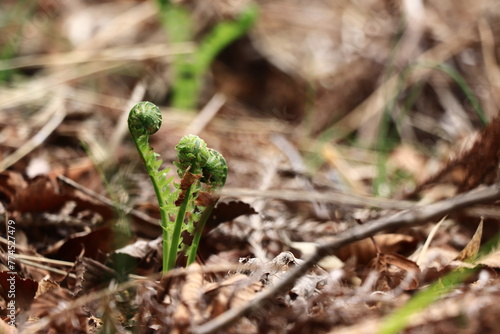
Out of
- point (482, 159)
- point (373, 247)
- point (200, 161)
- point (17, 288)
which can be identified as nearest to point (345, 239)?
point (200, 161)

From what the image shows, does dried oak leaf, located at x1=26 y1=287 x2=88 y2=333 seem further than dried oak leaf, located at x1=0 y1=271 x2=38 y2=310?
No

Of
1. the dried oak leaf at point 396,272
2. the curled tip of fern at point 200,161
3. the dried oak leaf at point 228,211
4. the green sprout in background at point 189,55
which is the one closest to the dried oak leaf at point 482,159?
the dried oak leaf at point 396,272

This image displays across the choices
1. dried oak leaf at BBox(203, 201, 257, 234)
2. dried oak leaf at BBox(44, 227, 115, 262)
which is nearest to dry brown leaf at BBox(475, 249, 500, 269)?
dried oak leaf at BBox(203, 201, 257, 234)

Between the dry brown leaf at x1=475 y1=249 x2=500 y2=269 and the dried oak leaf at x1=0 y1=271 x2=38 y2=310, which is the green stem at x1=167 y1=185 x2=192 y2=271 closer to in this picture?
the dried oak leaf at x1=0 y1=271 x2=38 y2=310

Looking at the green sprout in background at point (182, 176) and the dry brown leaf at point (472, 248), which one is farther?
the dry brown leaf at point (472, 248)

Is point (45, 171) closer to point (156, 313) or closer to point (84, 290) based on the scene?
A: point (84, 290)

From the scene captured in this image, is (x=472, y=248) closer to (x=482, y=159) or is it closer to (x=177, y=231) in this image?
(x=482, y=159)

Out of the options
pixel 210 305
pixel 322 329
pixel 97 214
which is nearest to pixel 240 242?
pixel 97 214

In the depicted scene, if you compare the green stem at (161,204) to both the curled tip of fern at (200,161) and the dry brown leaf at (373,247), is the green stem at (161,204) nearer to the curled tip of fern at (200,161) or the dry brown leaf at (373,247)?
the curled tip of fern at (200,161)
